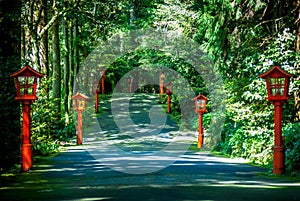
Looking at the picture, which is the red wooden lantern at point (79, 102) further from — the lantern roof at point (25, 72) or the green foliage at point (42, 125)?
the lantern roof at point (25, 72)

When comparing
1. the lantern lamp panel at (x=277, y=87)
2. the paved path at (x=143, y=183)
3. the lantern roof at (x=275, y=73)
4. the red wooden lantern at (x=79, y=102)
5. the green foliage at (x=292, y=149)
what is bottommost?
the paved path at (x=143, y=183)

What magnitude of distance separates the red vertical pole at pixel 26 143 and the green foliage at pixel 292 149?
19.3 ft

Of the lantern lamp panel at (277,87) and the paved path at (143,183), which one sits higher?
the lantern lamp panel at (277,87)

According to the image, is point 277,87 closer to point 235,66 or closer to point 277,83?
point 277,83

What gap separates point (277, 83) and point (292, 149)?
1.52m

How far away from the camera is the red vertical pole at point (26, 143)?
1109 centimetres

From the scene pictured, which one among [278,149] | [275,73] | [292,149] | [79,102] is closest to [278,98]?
[275,73]

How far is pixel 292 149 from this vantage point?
10.5m

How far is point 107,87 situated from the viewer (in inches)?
1759

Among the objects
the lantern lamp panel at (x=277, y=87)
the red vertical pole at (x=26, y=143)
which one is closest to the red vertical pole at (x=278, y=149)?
the lantern lamp panel at (x=277, y=87)

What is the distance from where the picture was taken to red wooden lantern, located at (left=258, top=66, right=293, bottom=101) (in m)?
10.2

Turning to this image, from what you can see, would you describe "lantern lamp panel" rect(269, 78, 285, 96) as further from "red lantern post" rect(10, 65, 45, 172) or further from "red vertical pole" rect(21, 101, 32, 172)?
"red vertical pole" rect(21, 101, 32, 172)

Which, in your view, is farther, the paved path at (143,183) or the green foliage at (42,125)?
the green foliage at (42,125)

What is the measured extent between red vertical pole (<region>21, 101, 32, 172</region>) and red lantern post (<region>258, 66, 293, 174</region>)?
558 cm
